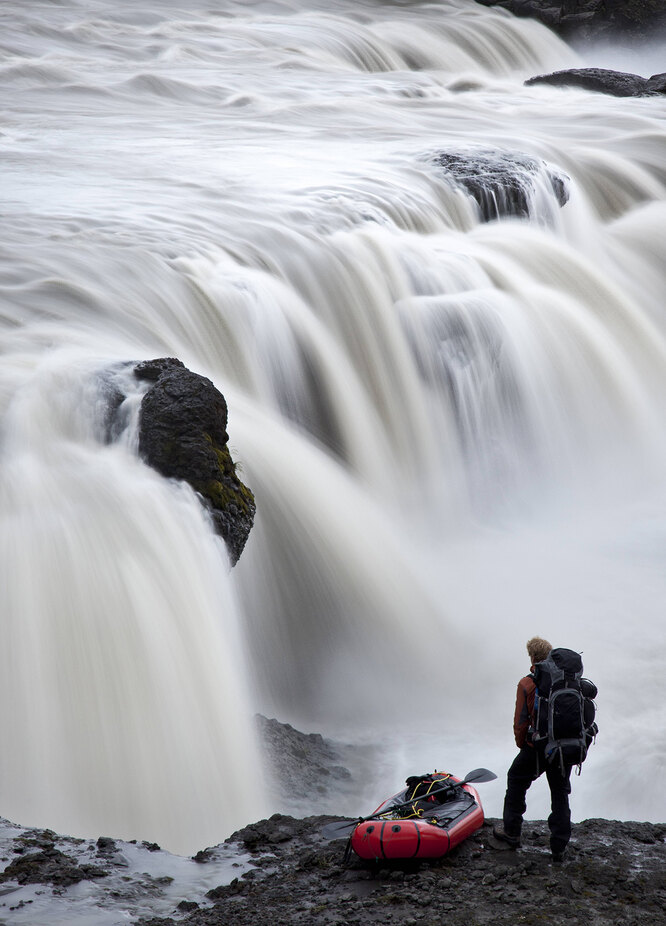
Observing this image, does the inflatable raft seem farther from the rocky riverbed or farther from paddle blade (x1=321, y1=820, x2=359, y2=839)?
paddle blade (x1=321, y1=820, x2=359, y2=839)

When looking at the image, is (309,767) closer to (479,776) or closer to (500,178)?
(479,776)

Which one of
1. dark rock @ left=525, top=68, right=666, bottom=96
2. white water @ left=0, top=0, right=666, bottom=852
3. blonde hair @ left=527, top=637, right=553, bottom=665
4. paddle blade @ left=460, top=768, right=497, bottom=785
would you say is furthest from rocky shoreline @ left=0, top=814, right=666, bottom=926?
dark rock @ left=525, top=68, right=666, bottom=96

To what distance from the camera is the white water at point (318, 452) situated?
5859mm

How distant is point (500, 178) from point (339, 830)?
10.2m

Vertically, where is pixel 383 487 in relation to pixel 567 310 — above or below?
below

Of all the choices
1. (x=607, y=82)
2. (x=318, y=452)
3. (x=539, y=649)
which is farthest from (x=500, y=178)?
(x=539, y=649)

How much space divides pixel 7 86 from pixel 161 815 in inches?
565

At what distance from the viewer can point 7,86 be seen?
16625 millimetres

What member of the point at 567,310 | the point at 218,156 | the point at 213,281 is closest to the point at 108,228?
the point at 213,281

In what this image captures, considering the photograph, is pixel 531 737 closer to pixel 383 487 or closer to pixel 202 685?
pixel 202 685

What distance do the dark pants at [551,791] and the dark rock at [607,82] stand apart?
18029 millimetres

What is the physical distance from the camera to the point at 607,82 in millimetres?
20469

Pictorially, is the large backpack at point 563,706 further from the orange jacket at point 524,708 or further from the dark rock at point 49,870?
the dark rock at point 49,870

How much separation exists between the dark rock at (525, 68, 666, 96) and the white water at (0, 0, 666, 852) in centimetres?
358
